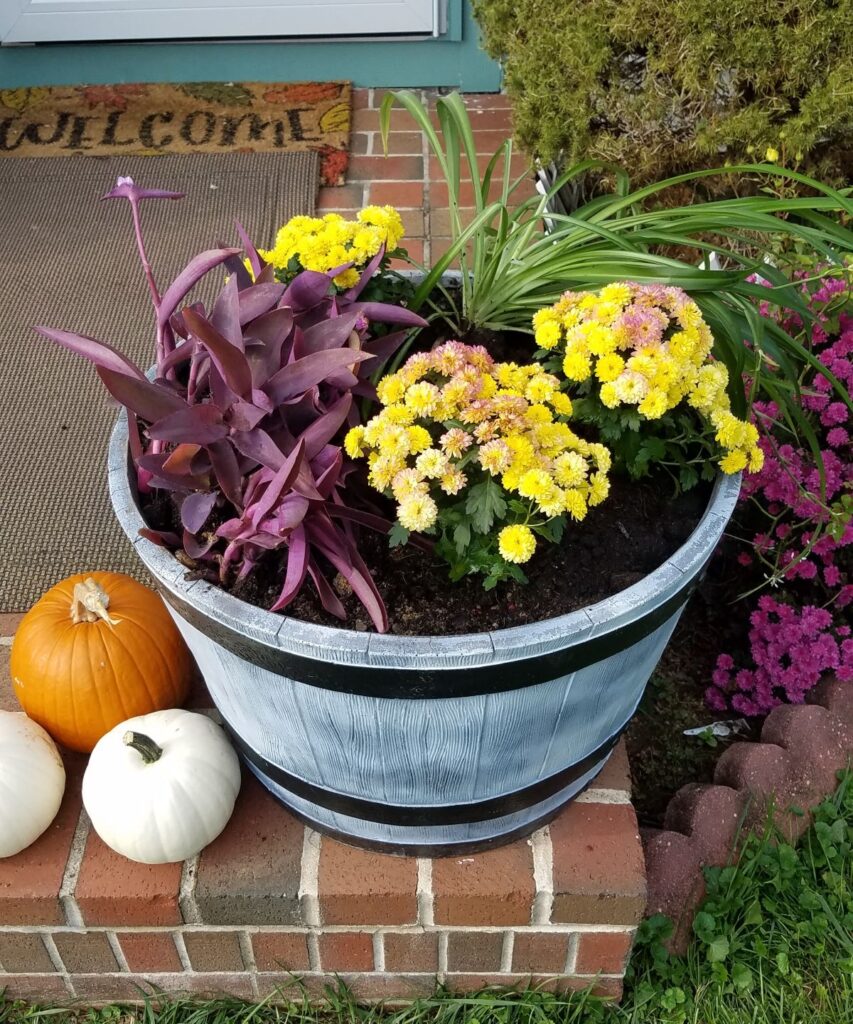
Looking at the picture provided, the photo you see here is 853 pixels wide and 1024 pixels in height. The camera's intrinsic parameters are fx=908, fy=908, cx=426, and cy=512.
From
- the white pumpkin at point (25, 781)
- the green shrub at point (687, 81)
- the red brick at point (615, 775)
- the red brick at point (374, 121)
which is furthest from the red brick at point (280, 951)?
the red brick at point (374, 121)

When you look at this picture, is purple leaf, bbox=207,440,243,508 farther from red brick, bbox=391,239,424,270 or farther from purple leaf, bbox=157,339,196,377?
red brick, bbox=391,239,424,270

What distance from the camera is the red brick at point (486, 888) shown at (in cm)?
132

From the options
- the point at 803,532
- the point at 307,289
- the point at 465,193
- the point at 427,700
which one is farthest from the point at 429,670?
the point at 465,193

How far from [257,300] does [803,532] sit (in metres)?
1.20

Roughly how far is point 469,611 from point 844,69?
1.45 metres

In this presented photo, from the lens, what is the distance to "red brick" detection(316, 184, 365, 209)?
2.98 meters

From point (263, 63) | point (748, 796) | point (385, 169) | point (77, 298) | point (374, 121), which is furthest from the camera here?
point (263, 63)

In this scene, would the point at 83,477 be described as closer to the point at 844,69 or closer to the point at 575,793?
the point at 575,793

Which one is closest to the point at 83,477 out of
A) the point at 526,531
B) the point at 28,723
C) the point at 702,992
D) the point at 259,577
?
the point at 28,723

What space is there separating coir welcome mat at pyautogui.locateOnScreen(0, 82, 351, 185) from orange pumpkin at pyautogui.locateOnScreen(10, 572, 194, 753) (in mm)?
2170

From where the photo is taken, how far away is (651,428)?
1.21 meters

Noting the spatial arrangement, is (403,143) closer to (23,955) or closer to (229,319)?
(229,319)

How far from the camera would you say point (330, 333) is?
45.1 inches

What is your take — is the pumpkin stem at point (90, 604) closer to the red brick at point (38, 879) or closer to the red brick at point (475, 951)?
the red brick at point (38, 879)
